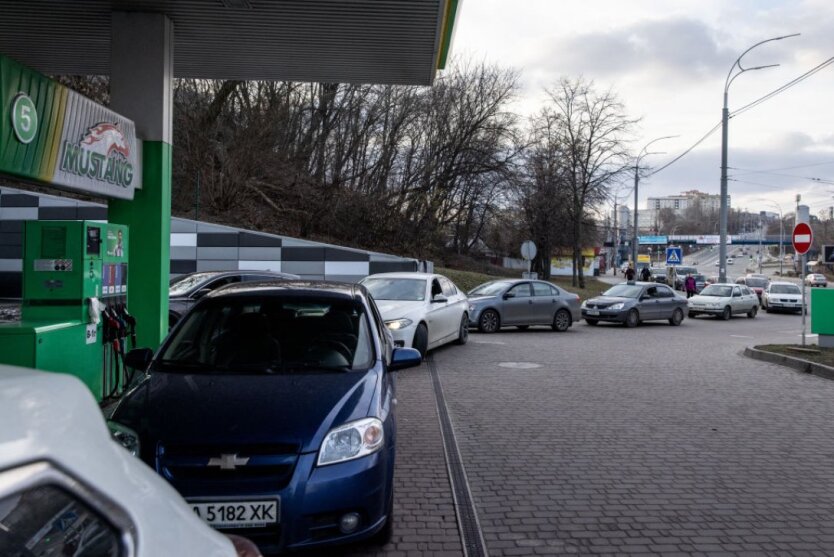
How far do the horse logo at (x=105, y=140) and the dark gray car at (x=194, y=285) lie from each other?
4.25 meters

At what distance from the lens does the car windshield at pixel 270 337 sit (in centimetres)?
540

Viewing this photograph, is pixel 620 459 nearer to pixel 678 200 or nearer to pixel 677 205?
pixel 677 205

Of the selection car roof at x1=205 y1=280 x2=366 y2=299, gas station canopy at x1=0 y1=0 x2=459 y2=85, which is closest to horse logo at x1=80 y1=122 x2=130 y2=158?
gas station canopy at x1=0 y1=0 x2=459 y2=85

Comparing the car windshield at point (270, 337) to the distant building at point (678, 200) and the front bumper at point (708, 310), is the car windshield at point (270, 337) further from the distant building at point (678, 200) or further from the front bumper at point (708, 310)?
the distant building at point (678, 200)

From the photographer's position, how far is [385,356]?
5.75 metres

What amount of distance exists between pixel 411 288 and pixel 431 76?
3.85m

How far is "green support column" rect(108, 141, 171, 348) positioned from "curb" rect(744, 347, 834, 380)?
10543mm

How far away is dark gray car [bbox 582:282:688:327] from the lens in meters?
23.7

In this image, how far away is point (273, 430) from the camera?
4254 mm

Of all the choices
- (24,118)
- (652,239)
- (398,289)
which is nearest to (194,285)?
(398,289)

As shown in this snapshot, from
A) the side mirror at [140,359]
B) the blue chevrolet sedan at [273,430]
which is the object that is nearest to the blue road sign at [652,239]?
the blue chevrolet sedan at [273,430]

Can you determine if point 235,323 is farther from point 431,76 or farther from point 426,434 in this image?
point 431,76

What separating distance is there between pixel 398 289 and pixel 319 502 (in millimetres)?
10072

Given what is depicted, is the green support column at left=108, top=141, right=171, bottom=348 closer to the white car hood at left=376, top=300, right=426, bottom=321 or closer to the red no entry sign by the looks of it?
the white car hood at left=376, top=300, right=426, bottom=321
